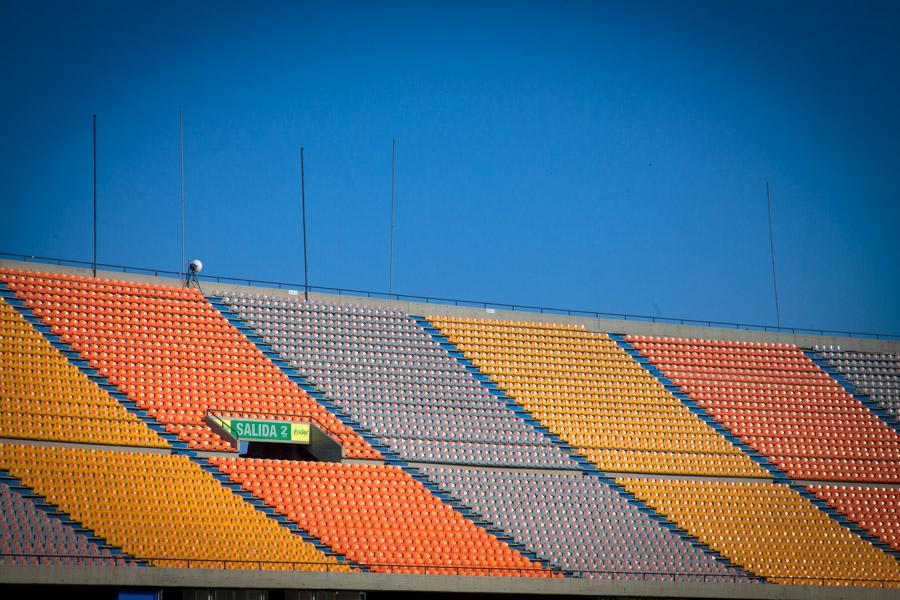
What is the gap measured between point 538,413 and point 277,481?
939cm

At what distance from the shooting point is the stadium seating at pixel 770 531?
129 feet

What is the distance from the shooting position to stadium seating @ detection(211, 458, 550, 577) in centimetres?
3584

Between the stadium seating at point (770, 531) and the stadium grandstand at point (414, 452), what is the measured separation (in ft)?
0.26

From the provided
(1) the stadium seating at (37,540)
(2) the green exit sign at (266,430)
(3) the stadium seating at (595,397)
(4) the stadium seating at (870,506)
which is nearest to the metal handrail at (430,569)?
(1) the stadium seating at (37,540)

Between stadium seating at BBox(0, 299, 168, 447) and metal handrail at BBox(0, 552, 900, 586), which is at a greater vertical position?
stadium seating at BBox(0, 299, 168, 447)

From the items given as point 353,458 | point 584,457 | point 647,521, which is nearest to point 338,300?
point 353,458

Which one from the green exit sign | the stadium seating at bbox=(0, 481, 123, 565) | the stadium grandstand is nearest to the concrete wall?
the stadium grandstand

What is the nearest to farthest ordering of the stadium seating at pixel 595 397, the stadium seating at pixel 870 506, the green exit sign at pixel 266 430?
1. the green exit sign at pixel 266 430
2. the stadium seating at pixel 870 506
3. the stadium seating at pixel 595 397

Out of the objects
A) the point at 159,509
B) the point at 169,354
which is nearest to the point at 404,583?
the point at 159,509

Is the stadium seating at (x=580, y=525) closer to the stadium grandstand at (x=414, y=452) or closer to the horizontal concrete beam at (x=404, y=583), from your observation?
the stadium grandstand at (x=414, y=452)

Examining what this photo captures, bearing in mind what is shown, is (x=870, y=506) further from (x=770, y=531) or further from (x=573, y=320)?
(x=573, y=320)

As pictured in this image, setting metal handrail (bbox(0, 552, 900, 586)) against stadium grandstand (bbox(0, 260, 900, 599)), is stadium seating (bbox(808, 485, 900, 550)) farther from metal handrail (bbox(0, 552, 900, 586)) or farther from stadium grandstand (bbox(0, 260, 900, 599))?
metal handrail (bbox(0, 552, 900, 586))

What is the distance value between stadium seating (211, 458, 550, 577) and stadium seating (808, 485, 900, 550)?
1112cm

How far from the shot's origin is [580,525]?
39.0 metres
